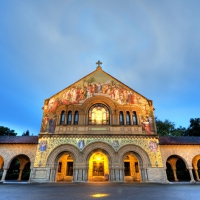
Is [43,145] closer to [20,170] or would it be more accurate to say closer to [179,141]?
[20,170]

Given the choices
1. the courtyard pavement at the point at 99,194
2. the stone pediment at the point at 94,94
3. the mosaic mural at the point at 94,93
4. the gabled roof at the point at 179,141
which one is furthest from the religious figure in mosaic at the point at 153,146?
the courtyard pavement at the point at 99,194

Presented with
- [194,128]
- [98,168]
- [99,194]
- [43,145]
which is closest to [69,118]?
[43,145]

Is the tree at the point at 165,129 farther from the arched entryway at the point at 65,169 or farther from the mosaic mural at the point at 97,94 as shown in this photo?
the arched entryway at the point at 65,169

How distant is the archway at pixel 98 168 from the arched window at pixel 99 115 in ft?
14.1

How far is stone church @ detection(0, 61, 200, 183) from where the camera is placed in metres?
14.2

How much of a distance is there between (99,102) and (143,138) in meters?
6.19

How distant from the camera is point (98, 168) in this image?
17.8 metres

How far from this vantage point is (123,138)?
49.3 feet

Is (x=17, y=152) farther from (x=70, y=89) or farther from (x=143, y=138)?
(x=143, y=138)

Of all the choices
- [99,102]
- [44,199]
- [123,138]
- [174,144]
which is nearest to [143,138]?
[123,138]

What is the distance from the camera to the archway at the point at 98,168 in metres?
17.1

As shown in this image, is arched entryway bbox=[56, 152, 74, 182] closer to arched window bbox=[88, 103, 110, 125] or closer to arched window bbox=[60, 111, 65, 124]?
arched window bbox=[60, 111, 65, 124]

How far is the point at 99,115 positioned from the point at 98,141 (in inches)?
120

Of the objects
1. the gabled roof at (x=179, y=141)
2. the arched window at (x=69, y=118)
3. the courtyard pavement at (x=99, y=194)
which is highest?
the arched window at (x=69, y=118)
